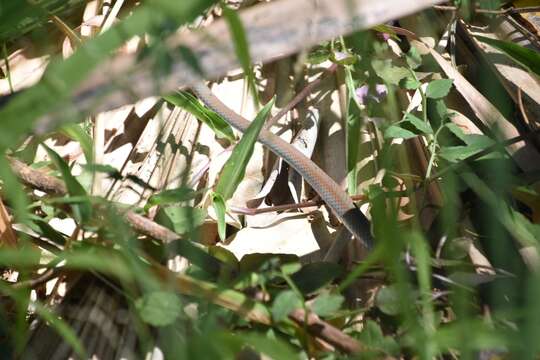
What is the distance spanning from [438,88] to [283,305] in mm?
837

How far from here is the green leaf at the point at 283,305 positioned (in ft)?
3.15

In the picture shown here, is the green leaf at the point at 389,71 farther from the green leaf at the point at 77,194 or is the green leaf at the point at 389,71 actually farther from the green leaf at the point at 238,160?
the green leaf at the point at 77,194

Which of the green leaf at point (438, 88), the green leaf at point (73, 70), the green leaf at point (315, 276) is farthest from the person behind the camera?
the green leaf at point (438, 88)

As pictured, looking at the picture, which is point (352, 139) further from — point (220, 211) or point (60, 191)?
point (60, 191)

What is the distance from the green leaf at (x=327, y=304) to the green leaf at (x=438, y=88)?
739 mm

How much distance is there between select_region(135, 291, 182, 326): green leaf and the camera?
940 mm

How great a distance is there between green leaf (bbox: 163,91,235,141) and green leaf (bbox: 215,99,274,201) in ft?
0.94

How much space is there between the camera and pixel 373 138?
1752 millimetres

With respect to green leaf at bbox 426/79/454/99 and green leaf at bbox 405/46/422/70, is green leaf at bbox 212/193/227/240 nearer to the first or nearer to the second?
green leaf at bbox 426/79/454/99

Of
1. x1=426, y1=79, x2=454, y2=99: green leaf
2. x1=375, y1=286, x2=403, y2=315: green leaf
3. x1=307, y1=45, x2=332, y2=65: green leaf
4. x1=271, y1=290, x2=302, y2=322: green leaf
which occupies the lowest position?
x1=375, y1=286, x2=403, y2=315: green leaf

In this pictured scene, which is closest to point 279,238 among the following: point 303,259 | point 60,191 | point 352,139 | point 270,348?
point 303,259

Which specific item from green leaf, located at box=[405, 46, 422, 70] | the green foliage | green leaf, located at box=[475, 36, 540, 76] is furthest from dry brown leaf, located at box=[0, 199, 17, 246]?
green leaf, located at box=[475, 36, 540, 76]

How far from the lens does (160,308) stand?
96 cm

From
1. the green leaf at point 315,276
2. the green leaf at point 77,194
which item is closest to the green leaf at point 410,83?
the green leaf at point 315,276
